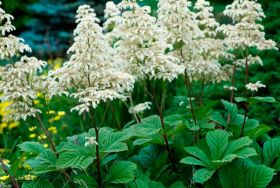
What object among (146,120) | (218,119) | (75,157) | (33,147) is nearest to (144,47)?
(146,120)

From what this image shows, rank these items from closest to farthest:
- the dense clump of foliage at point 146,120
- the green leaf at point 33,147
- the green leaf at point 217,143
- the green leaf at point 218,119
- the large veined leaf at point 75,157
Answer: the large veined leaf at point 75,157 < the dense clump of foliage at point 146,120 < the green leaf at point 217,143 < the green leaf at point 33,147 < the green leaf at point 218,119

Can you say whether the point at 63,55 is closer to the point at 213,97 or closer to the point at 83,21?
the point at 213,97

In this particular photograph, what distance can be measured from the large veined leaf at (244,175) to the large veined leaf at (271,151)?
0.82 feet

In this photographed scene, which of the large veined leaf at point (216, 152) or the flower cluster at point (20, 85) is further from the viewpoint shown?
the flower cluster at point (20, 85)

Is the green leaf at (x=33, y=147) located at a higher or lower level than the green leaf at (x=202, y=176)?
higher

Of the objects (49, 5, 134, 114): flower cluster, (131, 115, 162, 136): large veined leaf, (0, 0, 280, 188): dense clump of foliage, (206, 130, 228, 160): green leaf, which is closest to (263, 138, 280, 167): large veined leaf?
(0, 0, 280, 188): dense clump of foliage

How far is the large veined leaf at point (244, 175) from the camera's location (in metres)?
2.82

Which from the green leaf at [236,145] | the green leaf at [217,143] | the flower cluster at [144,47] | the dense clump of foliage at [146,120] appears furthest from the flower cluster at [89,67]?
the green leaf at [236,145]

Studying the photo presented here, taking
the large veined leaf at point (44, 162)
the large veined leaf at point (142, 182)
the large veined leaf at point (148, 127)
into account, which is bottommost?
the large veined leaf at point (142, 182)

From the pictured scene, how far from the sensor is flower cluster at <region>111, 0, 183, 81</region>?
3.00 m

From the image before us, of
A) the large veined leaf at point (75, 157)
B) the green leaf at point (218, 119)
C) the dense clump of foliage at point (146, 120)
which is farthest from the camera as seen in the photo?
the green leaf at point (218, 119)

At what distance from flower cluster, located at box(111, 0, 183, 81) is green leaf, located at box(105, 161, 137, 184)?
58cm

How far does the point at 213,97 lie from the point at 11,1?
7374 millimetres

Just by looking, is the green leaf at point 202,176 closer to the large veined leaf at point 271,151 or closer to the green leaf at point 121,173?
the green leaf at point 121,173
